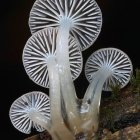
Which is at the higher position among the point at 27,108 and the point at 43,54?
the point at 43,54

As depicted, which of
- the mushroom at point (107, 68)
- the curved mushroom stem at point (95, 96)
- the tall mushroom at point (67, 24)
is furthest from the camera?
the mushroom at point (107, 68)

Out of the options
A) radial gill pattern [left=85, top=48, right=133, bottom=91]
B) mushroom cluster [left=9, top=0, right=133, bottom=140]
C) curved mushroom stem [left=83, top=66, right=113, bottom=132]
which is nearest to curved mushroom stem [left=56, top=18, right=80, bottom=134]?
mushroom cluster [left=9, top=0, right=133, bottom=140]

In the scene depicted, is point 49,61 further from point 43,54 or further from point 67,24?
point 67,24

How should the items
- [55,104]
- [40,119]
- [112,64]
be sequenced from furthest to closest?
[112,64] < [40,119] < [55,104]

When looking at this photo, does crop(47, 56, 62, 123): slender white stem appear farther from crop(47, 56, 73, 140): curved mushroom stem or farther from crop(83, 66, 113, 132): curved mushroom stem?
crop(83, 66, 113, 132): curved mushroom stem

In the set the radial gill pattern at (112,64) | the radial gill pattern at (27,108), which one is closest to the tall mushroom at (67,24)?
the radial gill pattern at (112,64)

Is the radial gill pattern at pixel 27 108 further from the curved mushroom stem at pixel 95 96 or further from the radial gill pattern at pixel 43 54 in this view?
the curved mushroom stem at pixel 95 96

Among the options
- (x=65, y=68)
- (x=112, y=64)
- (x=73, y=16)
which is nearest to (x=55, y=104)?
(x=65, y=68)
